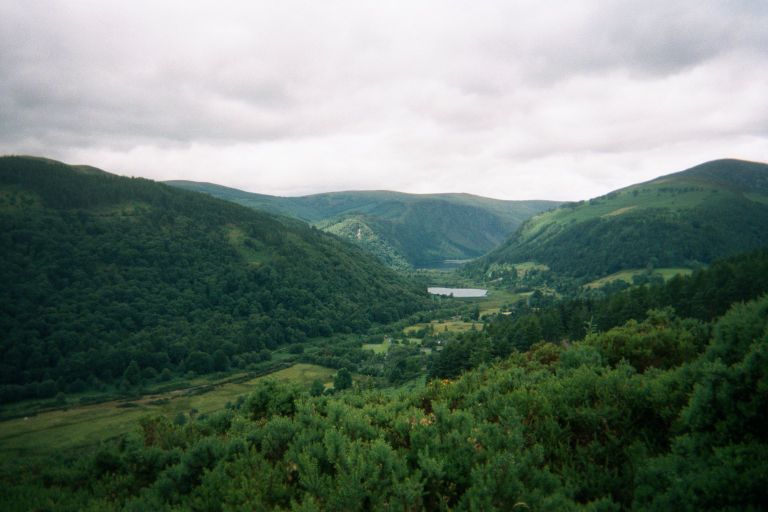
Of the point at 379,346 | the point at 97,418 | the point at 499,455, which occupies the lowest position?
the point at 97,418

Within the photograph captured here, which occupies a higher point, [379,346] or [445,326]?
[445,326]

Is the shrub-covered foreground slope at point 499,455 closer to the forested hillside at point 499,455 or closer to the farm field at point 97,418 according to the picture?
the forested hillside at point 499,455

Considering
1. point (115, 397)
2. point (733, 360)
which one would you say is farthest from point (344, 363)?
point (733, 360)

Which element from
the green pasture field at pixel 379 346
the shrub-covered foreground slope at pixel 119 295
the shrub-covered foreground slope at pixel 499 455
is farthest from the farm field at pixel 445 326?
the shrub-covered foreground slope at pixel 499 455

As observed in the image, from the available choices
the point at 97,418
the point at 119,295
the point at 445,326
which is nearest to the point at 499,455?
the point at 97,418

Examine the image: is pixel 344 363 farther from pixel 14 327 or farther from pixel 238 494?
pixel 238 494

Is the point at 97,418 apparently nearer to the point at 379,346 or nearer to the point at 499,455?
the point at 379,346
